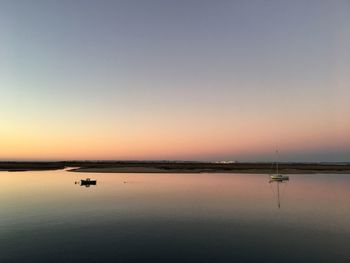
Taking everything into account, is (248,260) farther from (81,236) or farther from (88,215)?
(88,215)

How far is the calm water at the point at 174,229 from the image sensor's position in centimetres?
2834

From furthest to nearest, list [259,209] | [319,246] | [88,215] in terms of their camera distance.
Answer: [259,209]
[88,215]
[319,246]

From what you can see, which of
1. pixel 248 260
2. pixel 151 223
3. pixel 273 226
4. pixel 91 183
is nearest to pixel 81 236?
pixel 151 223

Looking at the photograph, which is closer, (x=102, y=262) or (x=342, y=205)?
(x=102, y=262)

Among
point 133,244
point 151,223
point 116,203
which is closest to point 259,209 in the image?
point 151,223

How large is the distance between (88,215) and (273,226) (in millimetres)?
23420

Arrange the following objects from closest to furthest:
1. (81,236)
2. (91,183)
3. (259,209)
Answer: (81,236), (259,209), (91,183)

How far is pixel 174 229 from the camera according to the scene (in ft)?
125

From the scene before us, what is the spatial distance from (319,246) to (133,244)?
1627 centimetres

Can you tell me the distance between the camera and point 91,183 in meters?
93.4

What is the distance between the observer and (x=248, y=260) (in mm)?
26844

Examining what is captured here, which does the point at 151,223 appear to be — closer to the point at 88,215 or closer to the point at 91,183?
the point at 88,215

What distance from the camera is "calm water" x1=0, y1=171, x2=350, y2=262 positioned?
28344 millimetres

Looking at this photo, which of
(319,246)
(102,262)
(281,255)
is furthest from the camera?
(319,246)
